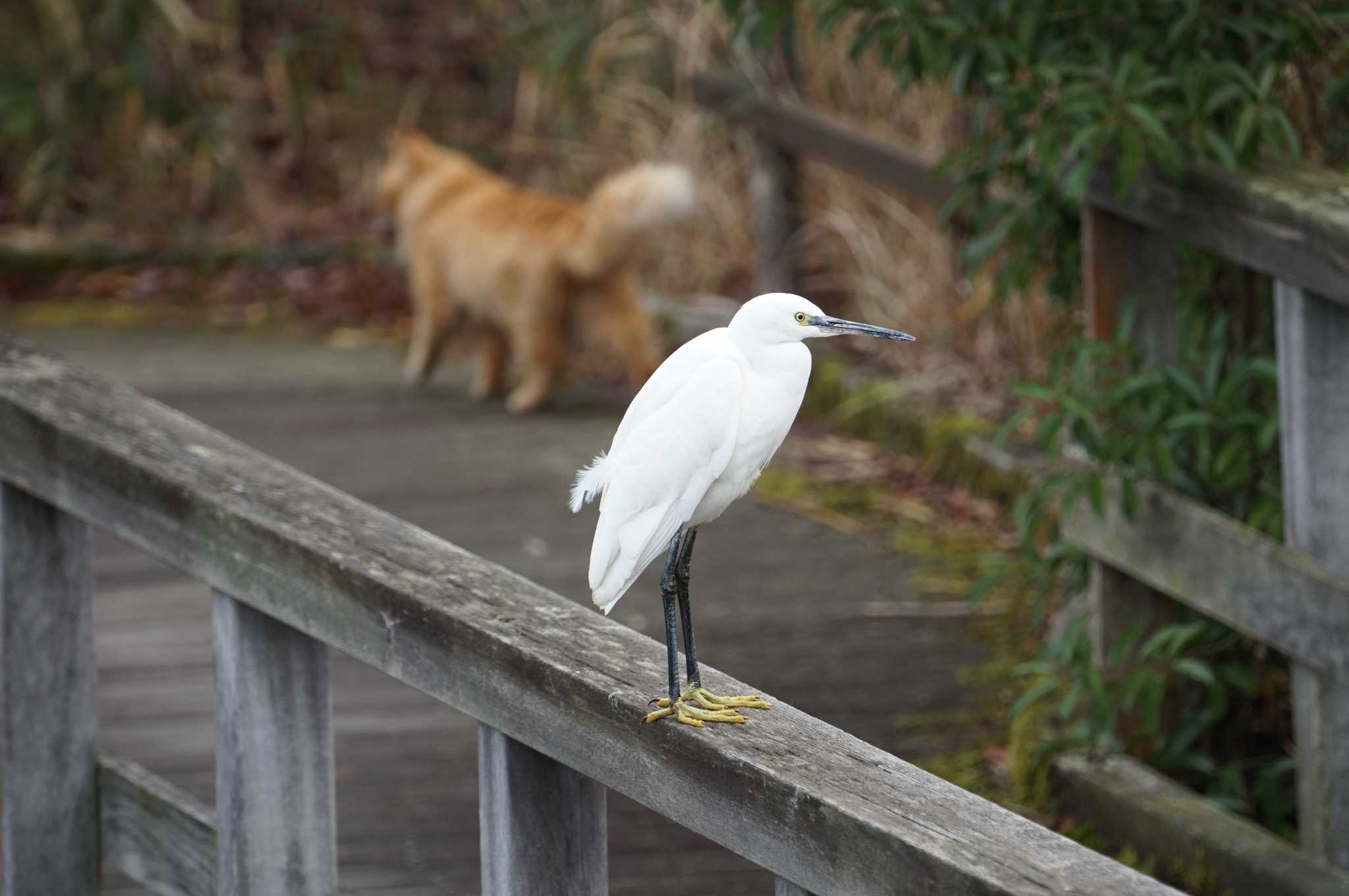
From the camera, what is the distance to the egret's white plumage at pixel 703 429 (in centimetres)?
167

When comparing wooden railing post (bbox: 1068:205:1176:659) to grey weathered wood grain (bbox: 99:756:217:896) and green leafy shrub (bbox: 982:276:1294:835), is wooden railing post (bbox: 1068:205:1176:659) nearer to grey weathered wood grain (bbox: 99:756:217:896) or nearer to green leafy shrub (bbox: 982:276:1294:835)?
green leafy shrub (bbox: 982:276:1294:835)

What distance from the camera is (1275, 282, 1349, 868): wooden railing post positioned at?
2584 mm

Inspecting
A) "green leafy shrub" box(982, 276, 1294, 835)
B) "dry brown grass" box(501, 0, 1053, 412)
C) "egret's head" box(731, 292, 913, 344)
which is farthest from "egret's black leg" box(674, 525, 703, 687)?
"dry brown grass" box(501, 0, 1053, 412)

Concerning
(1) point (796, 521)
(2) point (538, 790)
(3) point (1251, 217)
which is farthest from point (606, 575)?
(1) point (796, 521)

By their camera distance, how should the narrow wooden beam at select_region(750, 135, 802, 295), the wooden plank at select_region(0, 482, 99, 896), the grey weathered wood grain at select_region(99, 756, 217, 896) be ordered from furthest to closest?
the narrow wooden beam at select_region(750, 135, 802, 295) < the wooden plank at select_region(0, 482, 99, 896) < the grey weathered wood grain at select_region(99, 756, 217, 896)

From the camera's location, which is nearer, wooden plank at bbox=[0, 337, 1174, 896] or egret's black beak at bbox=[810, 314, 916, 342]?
wooden plank at bbox=[0, 337, 1174, 896]

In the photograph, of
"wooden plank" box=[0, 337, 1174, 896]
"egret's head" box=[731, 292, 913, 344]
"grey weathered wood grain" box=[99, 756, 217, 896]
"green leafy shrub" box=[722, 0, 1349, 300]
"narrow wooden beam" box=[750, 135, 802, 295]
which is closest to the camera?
"wooden plank" box=[0, 337, 1174, 896]

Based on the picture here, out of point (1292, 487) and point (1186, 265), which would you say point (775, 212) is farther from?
point (1292, 487)

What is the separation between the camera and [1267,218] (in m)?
2.60

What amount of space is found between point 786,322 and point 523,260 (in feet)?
15.2

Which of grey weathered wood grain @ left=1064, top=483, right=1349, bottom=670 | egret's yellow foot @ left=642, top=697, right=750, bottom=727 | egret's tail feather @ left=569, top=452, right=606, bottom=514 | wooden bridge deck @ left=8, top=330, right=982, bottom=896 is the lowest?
wooden bridge deck @ left=8, top=330, right=982, bottom=896

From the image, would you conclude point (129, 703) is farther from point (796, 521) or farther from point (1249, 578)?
point (1249, 578)

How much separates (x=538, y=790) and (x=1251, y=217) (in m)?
1.43

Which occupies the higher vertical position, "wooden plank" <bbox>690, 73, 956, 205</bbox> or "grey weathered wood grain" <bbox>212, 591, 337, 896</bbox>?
"grey weathered wood grain" <bbox>212, 591, 337, 896</bbox>
